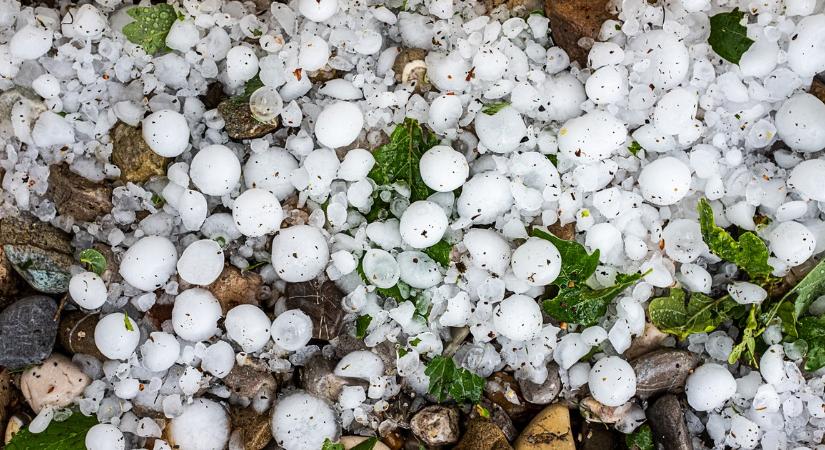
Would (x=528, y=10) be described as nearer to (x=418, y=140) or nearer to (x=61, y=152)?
(x=418, y=140)

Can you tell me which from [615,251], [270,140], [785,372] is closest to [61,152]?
[270,140]

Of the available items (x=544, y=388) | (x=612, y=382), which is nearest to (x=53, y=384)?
(x=544, y=388)

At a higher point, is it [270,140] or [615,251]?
[270,140]

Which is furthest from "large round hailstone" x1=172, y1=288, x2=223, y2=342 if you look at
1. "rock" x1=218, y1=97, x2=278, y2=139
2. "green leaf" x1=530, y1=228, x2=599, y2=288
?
"green leaf" x1=530, y1=228, x2=599, y2=288

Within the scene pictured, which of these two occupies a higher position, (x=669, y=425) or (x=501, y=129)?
(x=501, y=129)

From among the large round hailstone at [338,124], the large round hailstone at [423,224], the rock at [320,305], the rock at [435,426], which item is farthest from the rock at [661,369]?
the large round hailstone at [338,124]

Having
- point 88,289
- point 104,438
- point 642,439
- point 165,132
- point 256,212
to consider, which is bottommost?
point 642,439

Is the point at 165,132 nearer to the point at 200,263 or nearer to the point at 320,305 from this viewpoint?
the point at 200,263
